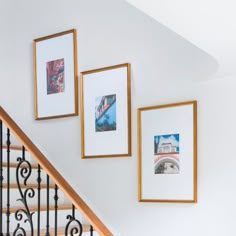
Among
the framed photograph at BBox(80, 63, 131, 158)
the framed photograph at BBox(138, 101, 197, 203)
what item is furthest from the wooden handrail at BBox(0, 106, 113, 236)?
the framed photograph at BBox(80, 63, 131, 158)

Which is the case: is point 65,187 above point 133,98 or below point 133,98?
below

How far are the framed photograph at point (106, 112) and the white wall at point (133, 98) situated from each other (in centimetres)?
7

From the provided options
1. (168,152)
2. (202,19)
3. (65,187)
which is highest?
(202,19)

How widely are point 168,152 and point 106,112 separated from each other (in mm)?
759

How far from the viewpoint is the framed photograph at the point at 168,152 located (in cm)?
349

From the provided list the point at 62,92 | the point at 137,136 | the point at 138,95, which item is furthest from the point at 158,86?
the point at 62,92

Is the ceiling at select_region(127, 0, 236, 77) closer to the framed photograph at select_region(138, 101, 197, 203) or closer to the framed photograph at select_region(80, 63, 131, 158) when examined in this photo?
the framed photograph at select_region(138, 101, 197, 203)

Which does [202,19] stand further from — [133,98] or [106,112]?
[106,112]

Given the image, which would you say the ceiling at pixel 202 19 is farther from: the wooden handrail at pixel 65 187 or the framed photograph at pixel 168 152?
the wooden handrail at pixel 65 187

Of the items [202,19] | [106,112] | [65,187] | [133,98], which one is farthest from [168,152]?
[202,19]

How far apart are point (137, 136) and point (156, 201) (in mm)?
569

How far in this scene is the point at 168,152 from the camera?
3621mm

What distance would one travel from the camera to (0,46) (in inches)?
204

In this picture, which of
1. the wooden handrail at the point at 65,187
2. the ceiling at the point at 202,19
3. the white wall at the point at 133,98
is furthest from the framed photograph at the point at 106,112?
the ceiling at the point at 202,19
